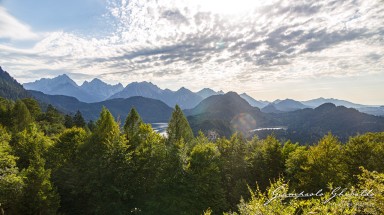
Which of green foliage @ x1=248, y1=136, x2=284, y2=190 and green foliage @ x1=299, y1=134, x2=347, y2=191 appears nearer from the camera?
green foliage @ x1=299, y1=134, x2=347, y2=191

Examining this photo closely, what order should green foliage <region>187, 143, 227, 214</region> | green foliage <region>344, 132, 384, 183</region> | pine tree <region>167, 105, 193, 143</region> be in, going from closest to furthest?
1. green foliage <region>187, 143, 227, 214</region>
2. green foliage <region>344, 132, 384, 183</region>
3. pine tree <region>167, 105, 193, 143</region>

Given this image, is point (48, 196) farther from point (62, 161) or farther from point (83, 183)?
point (62, 161)

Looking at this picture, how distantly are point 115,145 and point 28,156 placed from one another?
1440 cm

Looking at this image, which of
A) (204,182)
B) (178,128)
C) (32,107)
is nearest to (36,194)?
(204,182)

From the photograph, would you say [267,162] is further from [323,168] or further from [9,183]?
[9,183]

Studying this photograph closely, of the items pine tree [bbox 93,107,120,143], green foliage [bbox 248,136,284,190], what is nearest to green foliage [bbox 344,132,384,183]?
green foliage [bbox 248,136,284,190]

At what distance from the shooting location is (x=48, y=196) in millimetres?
33219

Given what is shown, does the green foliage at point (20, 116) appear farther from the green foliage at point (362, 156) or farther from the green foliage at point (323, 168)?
the green foliage at point (362, 156)

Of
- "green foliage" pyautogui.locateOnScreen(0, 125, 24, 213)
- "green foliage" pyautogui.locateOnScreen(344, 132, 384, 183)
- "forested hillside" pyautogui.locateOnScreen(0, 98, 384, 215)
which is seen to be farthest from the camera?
→ "green foliage" pyautogui.locateOnScreen(344, 132, 384, 183)

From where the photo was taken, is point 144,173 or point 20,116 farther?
point 20,116

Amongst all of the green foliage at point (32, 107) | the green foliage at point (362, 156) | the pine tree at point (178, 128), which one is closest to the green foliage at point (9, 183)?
the pine tree at point (178, 128)

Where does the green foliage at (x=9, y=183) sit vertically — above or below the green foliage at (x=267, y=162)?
above

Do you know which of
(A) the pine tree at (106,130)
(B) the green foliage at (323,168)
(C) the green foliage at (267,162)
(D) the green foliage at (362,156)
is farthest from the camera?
(C) the green foliage at (267,162)

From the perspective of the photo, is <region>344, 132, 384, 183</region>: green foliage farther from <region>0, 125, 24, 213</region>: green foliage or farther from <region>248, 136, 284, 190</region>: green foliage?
<region>0, 125, 24, 213</region>: green foliage
